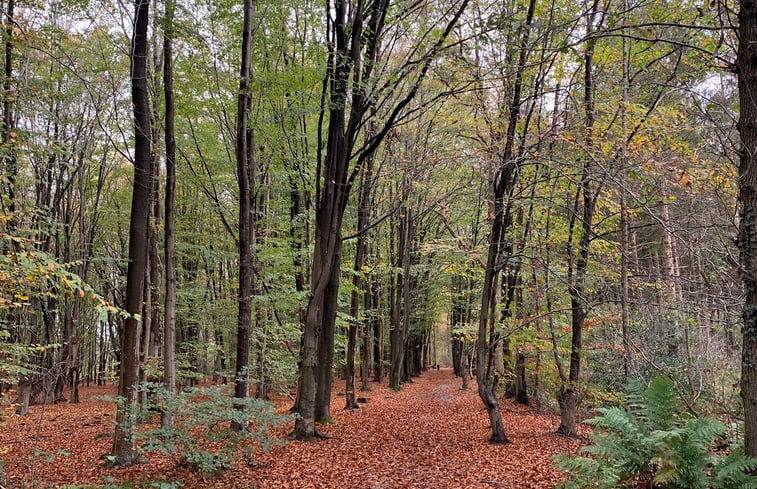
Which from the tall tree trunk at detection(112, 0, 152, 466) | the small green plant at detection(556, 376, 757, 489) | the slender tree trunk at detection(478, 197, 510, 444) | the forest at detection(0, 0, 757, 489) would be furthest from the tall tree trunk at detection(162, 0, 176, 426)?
the small green plant at detection(556, 376, 757, 489)

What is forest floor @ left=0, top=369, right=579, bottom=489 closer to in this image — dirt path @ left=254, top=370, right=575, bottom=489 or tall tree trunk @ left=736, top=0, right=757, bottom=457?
dirt path @ left=254, top=370, right=575, bottom=489

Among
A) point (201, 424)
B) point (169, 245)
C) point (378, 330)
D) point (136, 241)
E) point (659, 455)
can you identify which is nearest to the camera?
point (659, 455)

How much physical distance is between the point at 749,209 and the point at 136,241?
752cm

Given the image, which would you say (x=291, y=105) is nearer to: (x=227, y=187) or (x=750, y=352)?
(x=227, y=187)

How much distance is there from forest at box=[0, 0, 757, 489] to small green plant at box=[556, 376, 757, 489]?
0.03 m

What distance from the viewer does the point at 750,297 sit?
347cm

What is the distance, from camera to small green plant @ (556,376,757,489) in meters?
3.74

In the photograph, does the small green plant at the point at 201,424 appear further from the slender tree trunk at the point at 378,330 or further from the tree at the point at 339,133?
the slender tree trunk at the point at 378,330

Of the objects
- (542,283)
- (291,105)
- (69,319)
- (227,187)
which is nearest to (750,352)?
(542,283)

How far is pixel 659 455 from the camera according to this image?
160 inches

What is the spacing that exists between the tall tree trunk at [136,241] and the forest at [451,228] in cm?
4

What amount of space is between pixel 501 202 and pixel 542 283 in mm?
2412

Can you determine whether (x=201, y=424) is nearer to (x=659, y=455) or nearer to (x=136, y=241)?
(x=136, y=241)

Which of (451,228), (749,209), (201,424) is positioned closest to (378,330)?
(451,228)
